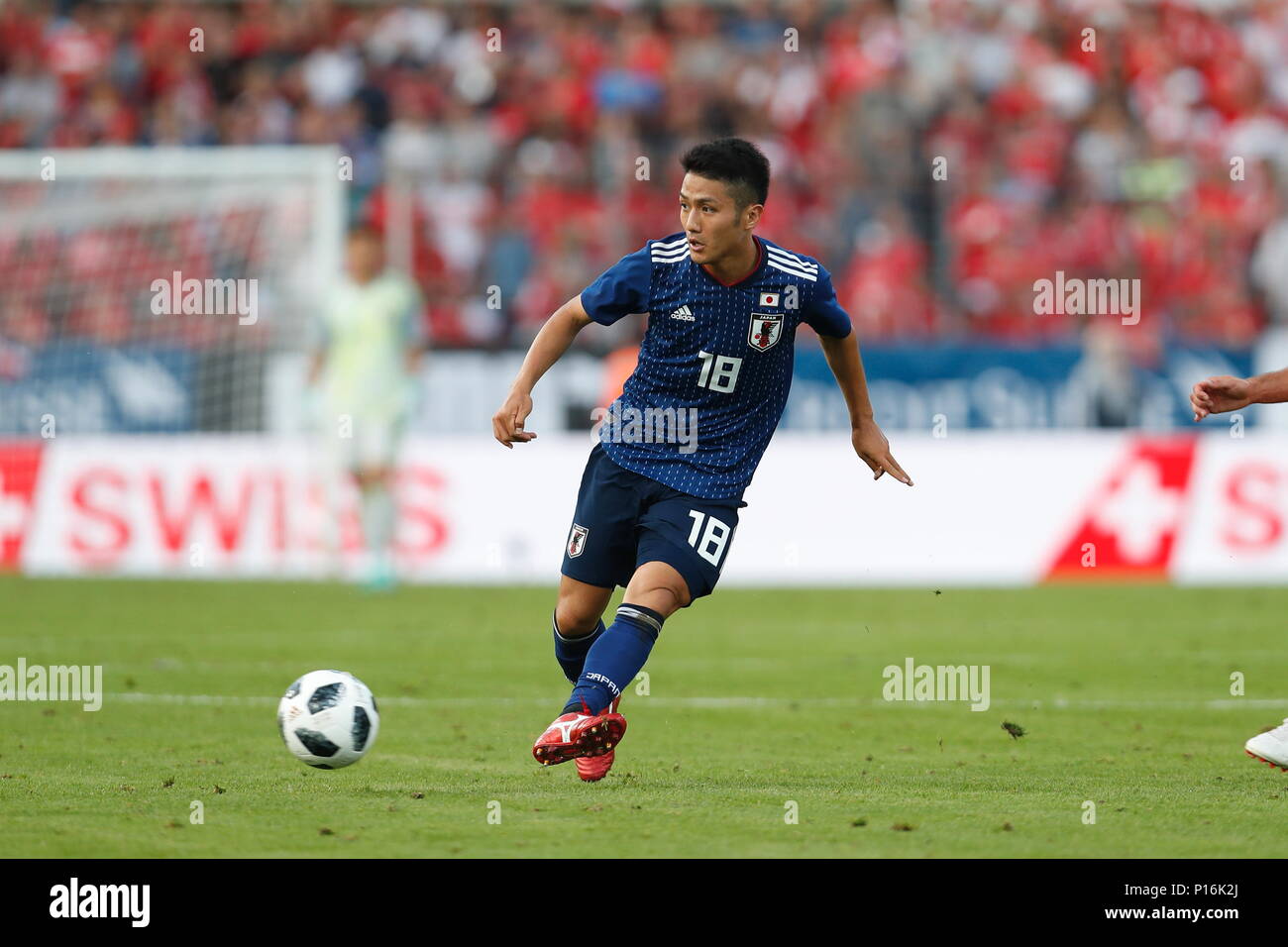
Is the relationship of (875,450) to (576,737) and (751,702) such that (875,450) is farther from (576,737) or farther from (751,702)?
(751,702)

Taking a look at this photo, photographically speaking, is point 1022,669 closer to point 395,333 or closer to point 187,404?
point 395,333

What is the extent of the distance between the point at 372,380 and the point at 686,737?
7534 mm

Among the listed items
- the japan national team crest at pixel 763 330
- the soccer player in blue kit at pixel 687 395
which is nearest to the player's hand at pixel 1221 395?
the soccer player in blue kit at pixel 687 395

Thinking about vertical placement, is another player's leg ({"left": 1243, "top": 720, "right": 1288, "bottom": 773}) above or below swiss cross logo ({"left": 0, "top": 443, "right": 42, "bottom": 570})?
below

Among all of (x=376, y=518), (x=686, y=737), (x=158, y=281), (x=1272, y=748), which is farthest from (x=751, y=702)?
(x=158, y=281)

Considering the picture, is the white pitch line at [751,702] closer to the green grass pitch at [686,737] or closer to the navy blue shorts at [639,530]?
the green grass pitch at [686,737]

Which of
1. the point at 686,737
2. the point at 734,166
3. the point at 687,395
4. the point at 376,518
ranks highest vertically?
the point at 734,166

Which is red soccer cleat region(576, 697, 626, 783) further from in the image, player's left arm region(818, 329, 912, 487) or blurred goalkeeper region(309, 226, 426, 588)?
blurred goalkeeper region(309, 226, 426, 588)

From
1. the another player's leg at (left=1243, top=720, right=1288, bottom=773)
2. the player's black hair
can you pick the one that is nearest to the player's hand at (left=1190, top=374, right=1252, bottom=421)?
the another player's leg at (left=1243, top=720, right=1288, bottom=773)

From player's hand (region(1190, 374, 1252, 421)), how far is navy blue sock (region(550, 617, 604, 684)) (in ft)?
7.32

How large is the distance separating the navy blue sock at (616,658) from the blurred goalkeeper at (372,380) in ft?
27.3

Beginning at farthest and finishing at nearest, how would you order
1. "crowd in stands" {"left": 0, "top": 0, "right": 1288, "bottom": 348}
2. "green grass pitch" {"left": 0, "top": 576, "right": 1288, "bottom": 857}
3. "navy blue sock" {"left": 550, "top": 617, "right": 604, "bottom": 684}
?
"crowd in stands" {"left": 0, "top": 0, "right": 1288, "bottom": 348} < "navy blue sock" {"left": 550, "top": 617, "right": 604, "bottom": 684} < "green grass pitch" {"left": 0, "top": 576, "right": 1288, "bottom": 857}

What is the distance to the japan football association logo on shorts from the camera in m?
6.74

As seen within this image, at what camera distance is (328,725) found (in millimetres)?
6332
